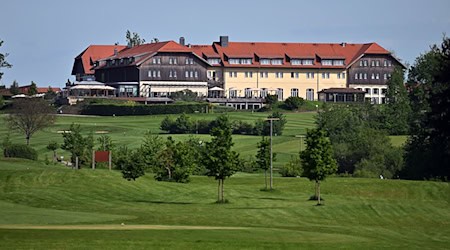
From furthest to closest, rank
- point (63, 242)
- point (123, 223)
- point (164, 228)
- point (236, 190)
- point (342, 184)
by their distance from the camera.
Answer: point (342, 184) < point (236, 190) < point (123, 223) < point (164, 228) < point (63, 242)

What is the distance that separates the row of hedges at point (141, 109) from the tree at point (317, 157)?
77164mm

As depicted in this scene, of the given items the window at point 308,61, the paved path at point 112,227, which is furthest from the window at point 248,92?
the paved path at point 112,227

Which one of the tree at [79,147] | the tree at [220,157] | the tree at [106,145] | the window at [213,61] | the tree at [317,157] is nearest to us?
the tree at [220,157]

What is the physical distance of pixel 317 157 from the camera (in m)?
65.3

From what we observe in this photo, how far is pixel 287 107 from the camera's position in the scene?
15438cm

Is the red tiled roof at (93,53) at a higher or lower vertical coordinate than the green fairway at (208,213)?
higher

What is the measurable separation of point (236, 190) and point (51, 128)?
62.3m

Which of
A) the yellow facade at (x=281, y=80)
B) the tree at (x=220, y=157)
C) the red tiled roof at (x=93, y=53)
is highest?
the red tiled roof at (x=93, y=53)

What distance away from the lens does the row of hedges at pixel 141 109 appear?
143750 millimetres

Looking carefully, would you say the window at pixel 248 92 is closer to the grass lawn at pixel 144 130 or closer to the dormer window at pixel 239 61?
the dormer window at pixel 239 61

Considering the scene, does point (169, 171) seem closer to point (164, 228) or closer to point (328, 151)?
point (328, 151)

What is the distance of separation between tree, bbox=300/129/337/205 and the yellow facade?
106m

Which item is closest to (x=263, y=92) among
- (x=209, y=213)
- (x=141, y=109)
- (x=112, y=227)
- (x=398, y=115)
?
(x=141, y=109)

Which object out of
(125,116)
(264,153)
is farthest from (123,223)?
(125,116)
